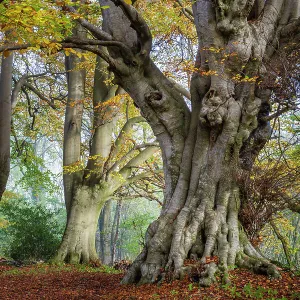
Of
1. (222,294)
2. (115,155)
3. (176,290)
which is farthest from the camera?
(115,155)

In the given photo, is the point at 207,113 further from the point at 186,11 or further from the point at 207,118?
the point at 186,11

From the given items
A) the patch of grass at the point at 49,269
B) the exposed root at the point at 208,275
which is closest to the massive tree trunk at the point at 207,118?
the exposed root at the point at 208,275

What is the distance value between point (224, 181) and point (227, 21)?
277 centimetres

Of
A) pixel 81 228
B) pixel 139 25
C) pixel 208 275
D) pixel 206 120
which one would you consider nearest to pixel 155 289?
pixel 208 275

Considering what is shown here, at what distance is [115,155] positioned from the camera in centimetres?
1237

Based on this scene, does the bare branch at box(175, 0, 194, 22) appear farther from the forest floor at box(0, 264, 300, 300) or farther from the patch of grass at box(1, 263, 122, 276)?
the patch of grass at box(1, 263, 122, 276)

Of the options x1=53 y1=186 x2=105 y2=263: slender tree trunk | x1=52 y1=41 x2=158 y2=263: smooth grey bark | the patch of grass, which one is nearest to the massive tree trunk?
the patch of grass

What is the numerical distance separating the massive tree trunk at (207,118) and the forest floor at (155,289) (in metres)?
0.42

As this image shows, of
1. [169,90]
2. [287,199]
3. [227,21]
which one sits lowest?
→ [287,199]

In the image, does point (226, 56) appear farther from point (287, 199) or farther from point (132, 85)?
point (287, 199)

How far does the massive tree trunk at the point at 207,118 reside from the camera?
18.6 ft

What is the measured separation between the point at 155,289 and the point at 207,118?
276 cm

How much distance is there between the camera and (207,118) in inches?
236

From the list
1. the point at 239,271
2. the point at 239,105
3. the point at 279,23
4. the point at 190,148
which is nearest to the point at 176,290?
the point at 239,271
